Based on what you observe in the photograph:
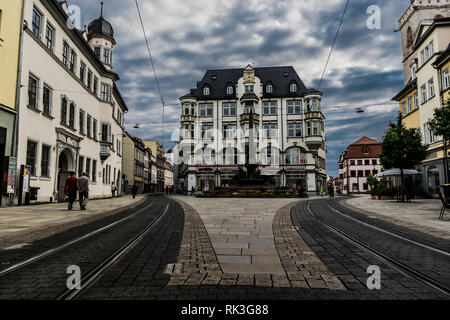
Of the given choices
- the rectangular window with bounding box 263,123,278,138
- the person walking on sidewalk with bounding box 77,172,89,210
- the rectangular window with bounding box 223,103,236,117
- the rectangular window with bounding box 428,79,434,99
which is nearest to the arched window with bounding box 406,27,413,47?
the rectangular window with bounding box 428,79,434,99

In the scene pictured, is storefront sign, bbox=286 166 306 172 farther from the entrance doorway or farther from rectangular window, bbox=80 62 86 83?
the entrance doorway

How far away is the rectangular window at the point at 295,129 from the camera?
161ft

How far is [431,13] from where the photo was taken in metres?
37.1

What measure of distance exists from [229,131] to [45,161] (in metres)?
33.4

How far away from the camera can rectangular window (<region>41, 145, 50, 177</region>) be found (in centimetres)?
1973

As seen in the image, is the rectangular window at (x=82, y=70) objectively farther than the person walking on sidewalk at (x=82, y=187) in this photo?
Yes

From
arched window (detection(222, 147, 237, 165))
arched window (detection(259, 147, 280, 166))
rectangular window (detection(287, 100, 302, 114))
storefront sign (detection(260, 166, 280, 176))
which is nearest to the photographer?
storefront sign (detection(260, 166, 280, 176))

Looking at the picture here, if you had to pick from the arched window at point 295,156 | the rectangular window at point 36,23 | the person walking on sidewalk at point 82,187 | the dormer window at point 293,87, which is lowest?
the person walking on sidewalk at point 82,187

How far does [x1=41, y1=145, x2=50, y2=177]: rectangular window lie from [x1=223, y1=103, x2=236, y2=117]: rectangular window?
33978mm

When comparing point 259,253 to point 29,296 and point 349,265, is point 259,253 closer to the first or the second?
point 349,265

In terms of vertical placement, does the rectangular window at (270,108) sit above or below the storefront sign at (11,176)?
above

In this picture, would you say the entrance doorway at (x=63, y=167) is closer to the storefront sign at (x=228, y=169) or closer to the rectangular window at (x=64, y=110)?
the rectangular window at (x=64, y=110)

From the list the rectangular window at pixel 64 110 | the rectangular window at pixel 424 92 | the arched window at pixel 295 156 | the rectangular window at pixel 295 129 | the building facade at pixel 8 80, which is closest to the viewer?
the building facade at pixel 8 80

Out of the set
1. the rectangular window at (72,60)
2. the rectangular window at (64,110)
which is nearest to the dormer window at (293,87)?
the rectangular window at (72,60)
